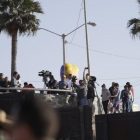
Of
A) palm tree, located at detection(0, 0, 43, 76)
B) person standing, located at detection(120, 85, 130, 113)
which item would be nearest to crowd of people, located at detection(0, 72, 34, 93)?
person standing, located at detection(120, 85, 130, 113)

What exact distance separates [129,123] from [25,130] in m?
11.5

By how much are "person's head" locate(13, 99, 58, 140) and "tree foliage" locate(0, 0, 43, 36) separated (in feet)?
84.9

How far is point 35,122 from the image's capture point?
2.60 m

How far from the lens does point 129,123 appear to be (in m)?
13.9

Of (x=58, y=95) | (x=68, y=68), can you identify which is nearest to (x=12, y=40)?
(x=68, y=68)

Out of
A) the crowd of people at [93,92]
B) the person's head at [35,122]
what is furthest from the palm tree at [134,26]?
the person's head at [35,122]

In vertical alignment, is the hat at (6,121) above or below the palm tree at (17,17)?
below

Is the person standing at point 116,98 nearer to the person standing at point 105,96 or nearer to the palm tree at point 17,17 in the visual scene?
the person standing at point 105,96

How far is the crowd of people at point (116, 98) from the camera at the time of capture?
17.8m

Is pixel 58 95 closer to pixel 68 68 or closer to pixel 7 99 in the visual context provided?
pixel 7 99

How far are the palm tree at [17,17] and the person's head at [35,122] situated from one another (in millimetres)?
25346

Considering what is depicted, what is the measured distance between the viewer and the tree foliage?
93.1 feet

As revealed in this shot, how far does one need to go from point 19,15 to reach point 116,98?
1200 centimetres

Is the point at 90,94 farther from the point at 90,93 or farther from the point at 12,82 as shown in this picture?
the point at 12,82
